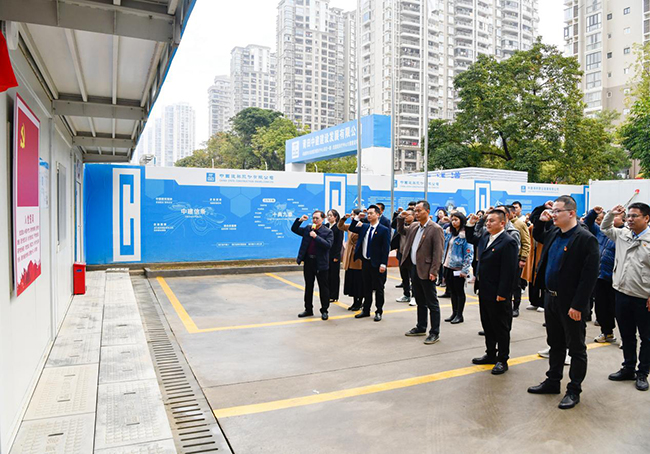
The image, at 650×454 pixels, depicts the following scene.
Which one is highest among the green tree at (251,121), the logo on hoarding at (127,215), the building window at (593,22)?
the building window at (593,22)

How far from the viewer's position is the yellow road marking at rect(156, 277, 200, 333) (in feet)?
22.7

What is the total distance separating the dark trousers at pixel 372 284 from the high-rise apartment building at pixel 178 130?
292ft

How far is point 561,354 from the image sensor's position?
4.49 meters

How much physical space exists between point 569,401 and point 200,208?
10726 millimetres

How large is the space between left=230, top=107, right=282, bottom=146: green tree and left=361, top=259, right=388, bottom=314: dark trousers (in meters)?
44.7

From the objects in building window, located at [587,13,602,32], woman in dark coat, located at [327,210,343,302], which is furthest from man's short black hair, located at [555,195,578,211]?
building window, located at [587,13,602,32]

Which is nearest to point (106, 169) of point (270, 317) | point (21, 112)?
point (270, 317)

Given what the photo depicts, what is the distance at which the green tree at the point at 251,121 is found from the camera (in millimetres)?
50719

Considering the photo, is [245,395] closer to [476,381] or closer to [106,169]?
[476,381]

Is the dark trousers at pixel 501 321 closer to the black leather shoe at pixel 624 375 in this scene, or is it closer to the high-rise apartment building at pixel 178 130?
the black leather shoe at pixel 624 375

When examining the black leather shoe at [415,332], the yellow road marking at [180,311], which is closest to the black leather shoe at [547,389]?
the black leather shoe at [415,332]

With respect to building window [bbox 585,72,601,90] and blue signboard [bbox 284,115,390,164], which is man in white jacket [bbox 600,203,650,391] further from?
building window [bbox 585,72,601,90]

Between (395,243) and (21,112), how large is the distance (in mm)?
6314

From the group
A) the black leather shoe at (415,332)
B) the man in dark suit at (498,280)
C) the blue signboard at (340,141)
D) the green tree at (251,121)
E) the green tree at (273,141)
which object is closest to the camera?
the man in dark suit at (498,280)
